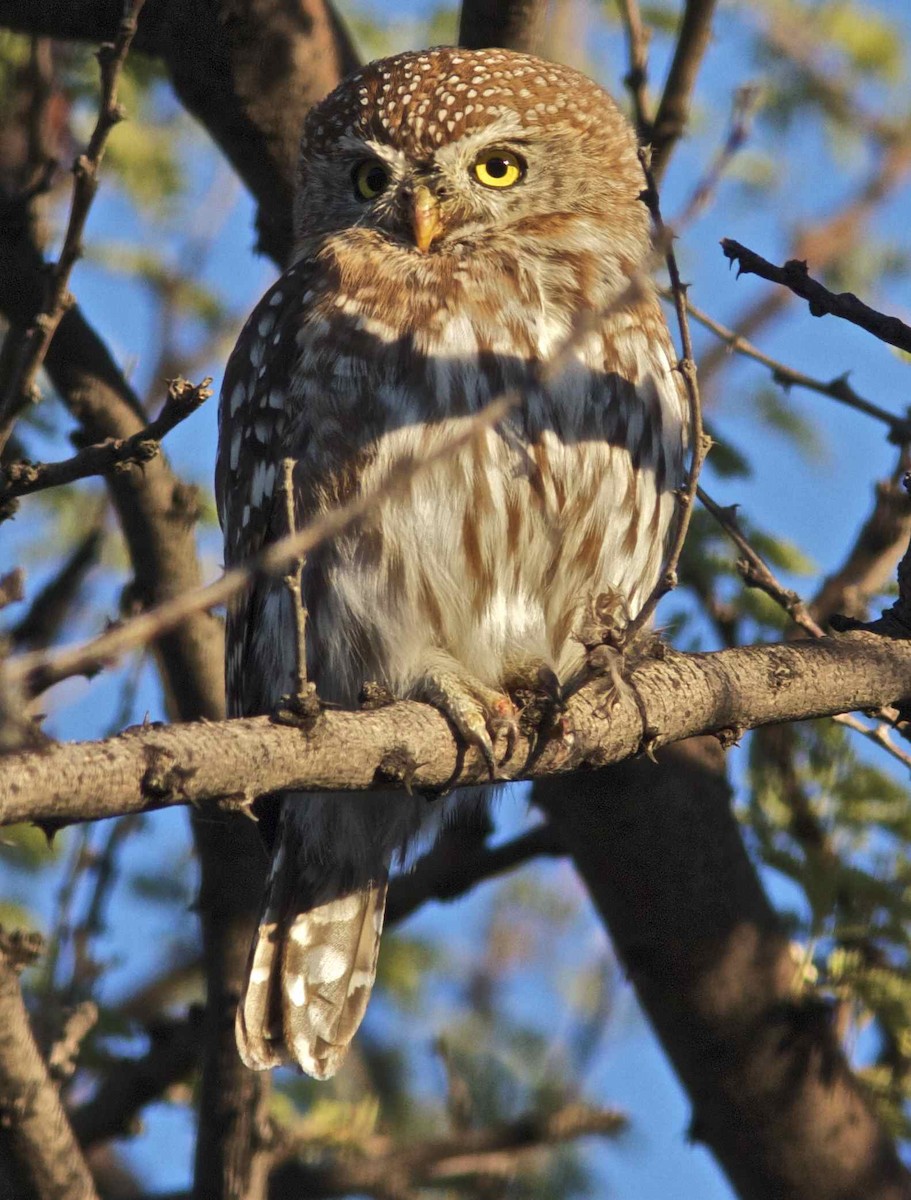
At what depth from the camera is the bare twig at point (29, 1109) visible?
2.99m

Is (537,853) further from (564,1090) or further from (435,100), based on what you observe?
(435,100)

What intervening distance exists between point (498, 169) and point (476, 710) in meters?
1.85

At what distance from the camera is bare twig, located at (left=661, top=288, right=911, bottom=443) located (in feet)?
11.6

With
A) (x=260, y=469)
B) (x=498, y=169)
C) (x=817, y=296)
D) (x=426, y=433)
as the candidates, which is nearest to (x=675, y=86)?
(x=498, y=169)

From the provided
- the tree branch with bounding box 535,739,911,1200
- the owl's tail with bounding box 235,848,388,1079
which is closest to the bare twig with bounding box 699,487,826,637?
the tree branch with bounding box 535,739,911,1200

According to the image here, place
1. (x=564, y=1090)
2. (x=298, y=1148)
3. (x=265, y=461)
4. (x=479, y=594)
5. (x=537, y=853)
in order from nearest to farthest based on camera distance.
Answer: (x=479, y=594) → (x=265, y=461) → (x=298, y=1148) → (x=537, y=853) → (x=564, y=1090)

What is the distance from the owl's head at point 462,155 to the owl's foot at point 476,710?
1.23m

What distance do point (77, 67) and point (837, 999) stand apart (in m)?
3.79

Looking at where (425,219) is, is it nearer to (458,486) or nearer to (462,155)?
(462,155)

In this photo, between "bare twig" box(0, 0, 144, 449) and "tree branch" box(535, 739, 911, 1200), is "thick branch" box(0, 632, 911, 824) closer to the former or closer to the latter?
"bare twig" box(0, 0, 144, 449)

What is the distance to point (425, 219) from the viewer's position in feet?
13.6

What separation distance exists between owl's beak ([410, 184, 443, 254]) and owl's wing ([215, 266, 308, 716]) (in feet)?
1.07

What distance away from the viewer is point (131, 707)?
442cm

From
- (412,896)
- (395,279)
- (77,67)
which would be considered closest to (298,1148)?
(412,896)
